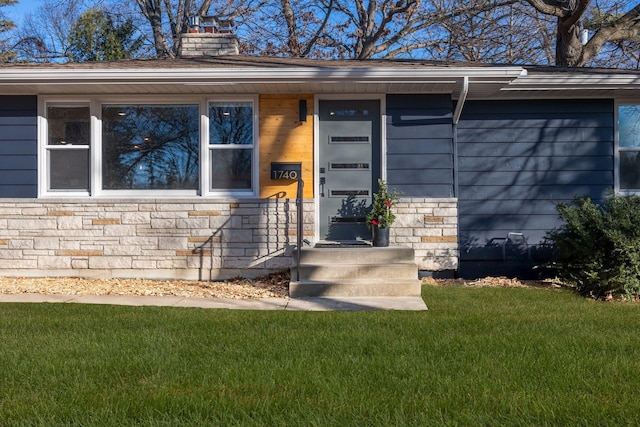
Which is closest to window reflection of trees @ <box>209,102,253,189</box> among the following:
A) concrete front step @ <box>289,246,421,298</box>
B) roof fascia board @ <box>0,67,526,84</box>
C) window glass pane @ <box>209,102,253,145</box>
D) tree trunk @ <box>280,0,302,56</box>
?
window glass pane @ <box>209,102,253,145</box>

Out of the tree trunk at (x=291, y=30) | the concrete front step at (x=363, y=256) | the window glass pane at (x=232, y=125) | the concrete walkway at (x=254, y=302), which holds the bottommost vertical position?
the concrete walkway at (x=254, y=302)

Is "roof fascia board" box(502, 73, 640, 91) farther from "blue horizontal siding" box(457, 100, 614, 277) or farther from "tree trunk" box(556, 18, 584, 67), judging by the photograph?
"tree trunk" box(556, 18, 584, 67)

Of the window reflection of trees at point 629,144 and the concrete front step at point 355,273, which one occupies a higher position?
the window reflection of trees at point 629,144

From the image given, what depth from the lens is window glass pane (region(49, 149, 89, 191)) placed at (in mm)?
8469

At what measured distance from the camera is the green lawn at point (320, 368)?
295 centimetres

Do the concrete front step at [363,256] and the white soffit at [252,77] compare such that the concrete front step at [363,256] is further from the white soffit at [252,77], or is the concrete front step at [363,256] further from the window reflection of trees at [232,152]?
the white soffit at [252,77]

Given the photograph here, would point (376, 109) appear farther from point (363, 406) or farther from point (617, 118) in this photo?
point (363, 406)

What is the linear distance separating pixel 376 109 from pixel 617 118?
12.0 feet

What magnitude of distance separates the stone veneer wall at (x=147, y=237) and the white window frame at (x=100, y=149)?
0.17 meters

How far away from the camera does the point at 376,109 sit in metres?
8.54

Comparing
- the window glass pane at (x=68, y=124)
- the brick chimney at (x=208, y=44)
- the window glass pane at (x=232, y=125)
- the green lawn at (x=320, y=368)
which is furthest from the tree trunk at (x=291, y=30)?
the green lawn at (x=320, y=368)

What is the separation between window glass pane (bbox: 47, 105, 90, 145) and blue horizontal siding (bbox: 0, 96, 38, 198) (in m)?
0.22

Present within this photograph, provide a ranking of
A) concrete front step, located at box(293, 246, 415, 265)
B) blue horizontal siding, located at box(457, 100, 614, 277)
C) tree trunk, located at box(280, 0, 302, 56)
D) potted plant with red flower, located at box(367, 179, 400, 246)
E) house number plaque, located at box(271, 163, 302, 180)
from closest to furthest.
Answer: concrete front step, located at box(293, 246, 415, 265), potted plant with red flower, located at box(367, 179, 400, 246), house number plaque, located at box(271, 163, 302, 180), blue horizontal siding, located at box(457, 100, 614, 277), tree trunk, located at box(280, 0, 302, 56)

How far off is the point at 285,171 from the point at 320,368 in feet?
16.1
